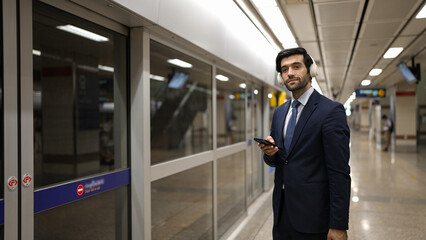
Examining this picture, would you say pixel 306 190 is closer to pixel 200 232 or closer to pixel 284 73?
pixel 284 73

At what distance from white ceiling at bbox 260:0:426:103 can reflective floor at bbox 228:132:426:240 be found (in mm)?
3003

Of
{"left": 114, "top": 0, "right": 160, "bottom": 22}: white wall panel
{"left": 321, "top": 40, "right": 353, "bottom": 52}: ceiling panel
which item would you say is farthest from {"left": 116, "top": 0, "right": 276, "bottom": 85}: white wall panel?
{"left": 321, "top": 40, "right": 353, "bottom": 52}: ceiling panel

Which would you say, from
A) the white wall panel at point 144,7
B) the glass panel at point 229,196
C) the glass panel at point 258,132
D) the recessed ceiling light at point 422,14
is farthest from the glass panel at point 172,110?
the white wall panel at point 144,7

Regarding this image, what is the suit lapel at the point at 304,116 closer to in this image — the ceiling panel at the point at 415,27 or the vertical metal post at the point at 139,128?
the vertical metal post at the point at 139,128

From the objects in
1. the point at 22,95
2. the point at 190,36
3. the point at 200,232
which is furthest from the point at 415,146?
the point at 22,95

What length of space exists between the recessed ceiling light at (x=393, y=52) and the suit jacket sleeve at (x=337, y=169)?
6.75 meters

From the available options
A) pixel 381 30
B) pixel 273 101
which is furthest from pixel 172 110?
pixel 381 30

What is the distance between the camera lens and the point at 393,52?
315 inches

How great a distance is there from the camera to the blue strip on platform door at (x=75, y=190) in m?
1.77

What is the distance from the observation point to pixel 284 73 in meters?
2.19

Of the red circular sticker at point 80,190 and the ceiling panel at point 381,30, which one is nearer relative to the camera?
the red circular sticker at point 80,190

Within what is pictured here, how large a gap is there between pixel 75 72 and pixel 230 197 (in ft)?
20.1

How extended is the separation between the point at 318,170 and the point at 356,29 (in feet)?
15.3

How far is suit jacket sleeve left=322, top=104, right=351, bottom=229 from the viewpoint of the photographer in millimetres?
1867
